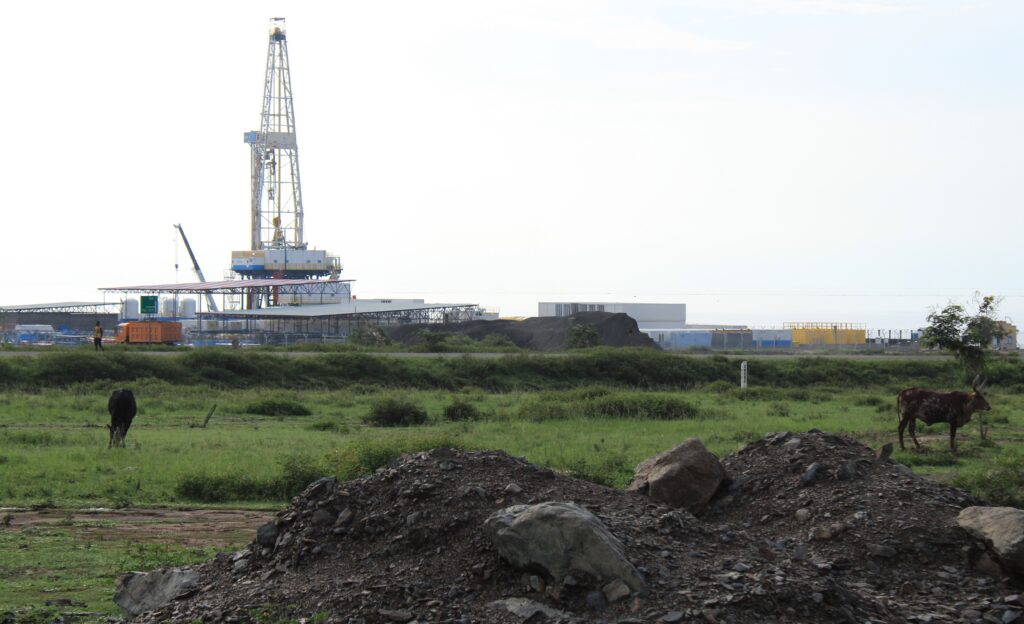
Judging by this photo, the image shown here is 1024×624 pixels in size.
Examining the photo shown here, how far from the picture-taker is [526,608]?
8.61m

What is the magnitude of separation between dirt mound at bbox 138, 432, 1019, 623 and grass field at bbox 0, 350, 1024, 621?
1.96m

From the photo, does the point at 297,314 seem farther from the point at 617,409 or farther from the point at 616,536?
the point at 616,536

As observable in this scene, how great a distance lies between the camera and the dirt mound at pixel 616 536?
8.77 m

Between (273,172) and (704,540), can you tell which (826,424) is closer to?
(704,540)

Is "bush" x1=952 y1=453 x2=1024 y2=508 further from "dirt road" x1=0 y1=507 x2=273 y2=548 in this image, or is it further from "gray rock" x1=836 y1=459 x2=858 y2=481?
"dirt road" x1=0 y1=507 x2=273 y2=548

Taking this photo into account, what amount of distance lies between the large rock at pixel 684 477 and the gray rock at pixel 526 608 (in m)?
3.95

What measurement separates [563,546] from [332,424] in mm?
19214

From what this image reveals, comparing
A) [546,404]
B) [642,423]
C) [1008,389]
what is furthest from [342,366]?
[1008,389]

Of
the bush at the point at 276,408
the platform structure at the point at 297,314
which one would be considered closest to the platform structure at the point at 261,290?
the platform structure at the point at 297,314

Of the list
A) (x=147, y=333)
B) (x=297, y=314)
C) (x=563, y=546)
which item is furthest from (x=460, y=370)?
(x=297, y=314)

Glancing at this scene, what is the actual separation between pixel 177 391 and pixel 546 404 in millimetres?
13605

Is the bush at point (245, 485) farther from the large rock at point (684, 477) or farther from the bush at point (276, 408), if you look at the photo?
the bush at point (276, 408)

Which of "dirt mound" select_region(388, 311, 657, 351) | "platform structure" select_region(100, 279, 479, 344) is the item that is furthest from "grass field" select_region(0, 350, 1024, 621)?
"platform structure" select_region(100, 279, 479, 344)

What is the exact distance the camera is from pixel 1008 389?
44.8 m
